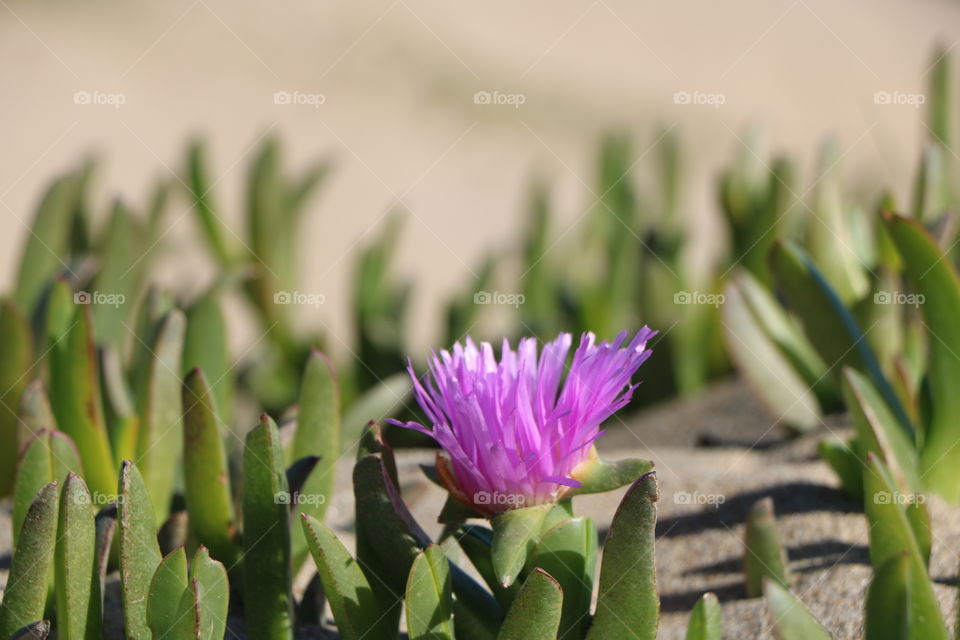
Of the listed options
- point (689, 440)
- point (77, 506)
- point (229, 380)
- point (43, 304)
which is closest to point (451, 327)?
point (689, 440)

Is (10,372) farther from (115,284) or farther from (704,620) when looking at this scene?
(704,620)

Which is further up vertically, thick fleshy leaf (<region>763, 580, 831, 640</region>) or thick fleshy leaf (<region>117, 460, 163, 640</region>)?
thick fleshy leaf (<region>117, 460, 163, 640</region>)

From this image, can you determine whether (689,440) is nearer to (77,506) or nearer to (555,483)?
(555,483)

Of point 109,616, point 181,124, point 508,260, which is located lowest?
point 109,616

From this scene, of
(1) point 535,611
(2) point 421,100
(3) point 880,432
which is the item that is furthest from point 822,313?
(2) point 421,100

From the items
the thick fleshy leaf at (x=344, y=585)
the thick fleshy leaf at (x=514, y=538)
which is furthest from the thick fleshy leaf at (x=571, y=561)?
the thick fleshy leaf at (x=344, y=585)

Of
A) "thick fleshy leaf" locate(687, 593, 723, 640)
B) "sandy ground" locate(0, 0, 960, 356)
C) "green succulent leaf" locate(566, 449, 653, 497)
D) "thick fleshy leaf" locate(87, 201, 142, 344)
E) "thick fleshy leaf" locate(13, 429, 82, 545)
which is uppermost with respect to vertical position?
"sandy ground" locate(0, 0, 960, 356)

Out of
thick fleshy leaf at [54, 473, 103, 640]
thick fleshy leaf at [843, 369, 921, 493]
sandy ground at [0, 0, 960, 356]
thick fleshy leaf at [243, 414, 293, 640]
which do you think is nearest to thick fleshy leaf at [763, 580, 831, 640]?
thick fleshy leaf at [843, 369, 921, 493]

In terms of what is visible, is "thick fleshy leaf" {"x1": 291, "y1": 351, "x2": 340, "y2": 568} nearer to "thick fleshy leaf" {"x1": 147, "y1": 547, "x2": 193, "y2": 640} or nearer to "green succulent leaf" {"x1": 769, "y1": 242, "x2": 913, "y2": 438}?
"thick fleshy leaf" {"x1": 147, "y1": 547, "x2": 193, "y2": 640}
